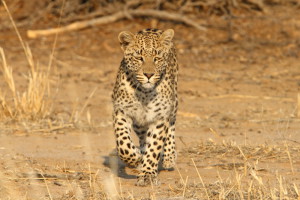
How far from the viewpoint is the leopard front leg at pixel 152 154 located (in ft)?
20.2

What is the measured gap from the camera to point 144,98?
6.43 meters

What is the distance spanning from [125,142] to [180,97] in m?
4.93

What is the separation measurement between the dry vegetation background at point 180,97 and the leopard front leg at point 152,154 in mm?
111

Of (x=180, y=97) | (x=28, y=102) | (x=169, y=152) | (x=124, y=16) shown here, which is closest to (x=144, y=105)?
(x=169, y=152)

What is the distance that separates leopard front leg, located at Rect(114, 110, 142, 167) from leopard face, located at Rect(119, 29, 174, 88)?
383 millimetres

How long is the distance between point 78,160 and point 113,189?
171 cm

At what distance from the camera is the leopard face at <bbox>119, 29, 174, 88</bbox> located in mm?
6168

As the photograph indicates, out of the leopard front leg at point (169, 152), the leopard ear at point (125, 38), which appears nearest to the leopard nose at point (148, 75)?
the leopard ear at point (125, 38)

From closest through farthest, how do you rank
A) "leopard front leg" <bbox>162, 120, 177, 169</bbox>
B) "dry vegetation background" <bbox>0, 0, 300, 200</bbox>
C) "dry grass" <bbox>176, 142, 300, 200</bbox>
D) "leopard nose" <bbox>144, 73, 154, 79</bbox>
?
"dry grass" <bbox>176, 142, 300, 200</bbox>
"dry vegetation background" <bbox>0, 0, 300, 200</bbox>
"leopard nose" <bbox>144, 73, 154, 79</bbox>
"leopard front leg" <bbox>162, 120, 177, 169</bbox>

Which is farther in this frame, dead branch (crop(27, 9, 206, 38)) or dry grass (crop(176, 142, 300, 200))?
dead branch (crop(27, 9, 206, 38))

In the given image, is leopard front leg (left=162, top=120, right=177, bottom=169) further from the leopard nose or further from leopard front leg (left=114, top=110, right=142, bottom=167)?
the leopard nose

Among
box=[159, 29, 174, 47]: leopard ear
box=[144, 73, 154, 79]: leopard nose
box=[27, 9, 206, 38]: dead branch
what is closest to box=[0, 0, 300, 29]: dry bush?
box=[27, 9, 206, 38]: dead branch

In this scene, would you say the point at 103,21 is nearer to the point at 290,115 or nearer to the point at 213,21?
the point at 213,21

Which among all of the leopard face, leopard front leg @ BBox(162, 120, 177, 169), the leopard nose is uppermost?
the leopard face
